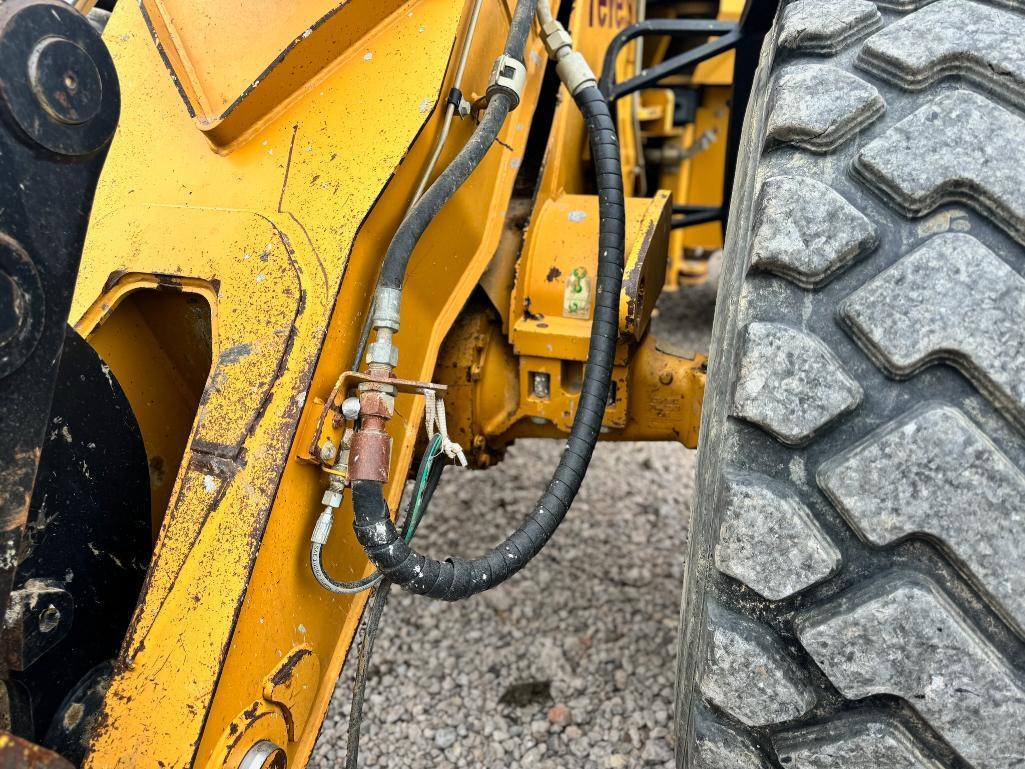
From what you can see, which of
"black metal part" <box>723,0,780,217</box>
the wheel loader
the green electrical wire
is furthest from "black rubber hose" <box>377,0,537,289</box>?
"black metal part" <box>723,0,780,217</box>

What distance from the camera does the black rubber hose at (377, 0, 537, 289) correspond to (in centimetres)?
117

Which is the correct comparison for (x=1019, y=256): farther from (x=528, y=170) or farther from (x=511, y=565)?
(x=528, y=170)

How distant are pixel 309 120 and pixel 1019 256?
98 centimetres

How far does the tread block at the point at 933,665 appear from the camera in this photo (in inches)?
33.5

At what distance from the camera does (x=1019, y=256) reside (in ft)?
2.87

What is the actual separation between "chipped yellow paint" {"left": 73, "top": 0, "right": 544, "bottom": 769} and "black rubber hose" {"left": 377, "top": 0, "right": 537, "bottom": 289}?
0.06 meters

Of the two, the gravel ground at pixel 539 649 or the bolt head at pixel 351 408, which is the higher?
the bolt head at pixel 351 408

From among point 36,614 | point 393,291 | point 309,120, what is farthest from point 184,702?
point 309,120

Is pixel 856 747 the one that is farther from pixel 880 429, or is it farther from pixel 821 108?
pixel 821 108

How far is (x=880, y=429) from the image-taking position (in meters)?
0.89

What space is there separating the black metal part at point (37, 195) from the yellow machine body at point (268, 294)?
0.28 metres

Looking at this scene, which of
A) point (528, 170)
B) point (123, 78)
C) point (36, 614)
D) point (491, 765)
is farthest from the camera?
point (528, 170)

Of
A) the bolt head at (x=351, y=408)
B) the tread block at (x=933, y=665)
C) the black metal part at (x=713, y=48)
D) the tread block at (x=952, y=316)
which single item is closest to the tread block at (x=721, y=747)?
the tread block at (x=933, y=665)

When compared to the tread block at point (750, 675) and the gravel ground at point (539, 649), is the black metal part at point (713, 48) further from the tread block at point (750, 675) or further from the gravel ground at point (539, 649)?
the tread block at point (750, 675)
